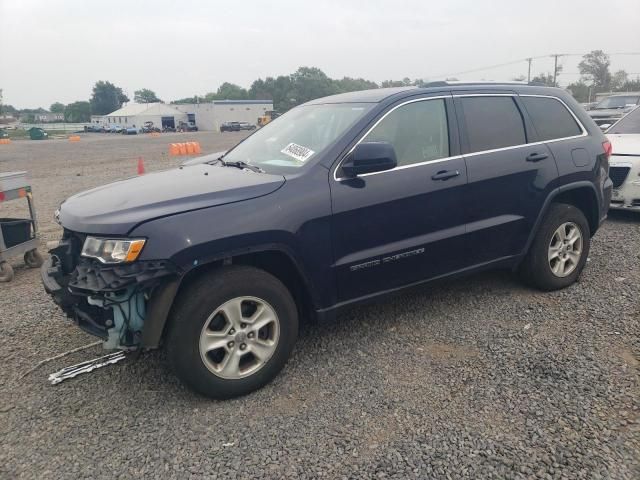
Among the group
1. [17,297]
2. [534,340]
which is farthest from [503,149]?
[17,297]

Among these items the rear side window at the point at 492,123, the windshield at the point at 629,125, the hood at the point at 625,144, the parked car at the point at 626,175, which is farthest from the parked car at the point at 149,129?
the rear side window at the point at 492,123

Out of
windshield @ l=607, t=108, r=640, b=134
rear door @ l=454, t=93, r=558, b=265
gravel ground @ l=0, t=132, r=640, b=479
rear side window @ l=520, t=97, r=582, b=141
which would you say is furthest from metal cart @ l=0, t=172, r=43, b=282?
windshield @ l=607, t=108, r=640, b=134

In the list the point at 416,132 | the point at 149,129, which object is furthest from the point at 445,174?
the point at 149,129

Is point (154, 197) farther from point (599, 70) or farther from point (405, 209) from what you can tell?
point (599, 70)

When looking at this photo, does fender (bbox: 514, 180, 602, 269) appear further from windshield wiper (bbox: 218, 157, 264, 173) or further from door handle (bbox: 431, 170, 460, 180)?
windshield wiper (bbox: 218, 157, 264, 173)

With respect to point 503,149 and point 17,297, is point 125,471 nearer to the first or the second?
point 17,297

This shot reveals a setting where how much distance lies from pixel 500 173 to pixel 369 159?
1345 mm

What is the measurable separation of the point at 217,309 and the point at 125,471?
0.93 m

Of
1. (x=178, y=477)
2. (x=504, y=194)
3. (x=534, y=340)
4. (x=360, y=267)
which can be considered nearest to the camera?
(x=178, y=477)

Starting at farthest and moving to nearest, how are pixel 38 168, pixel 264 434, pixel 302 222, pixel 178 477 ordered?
pixel 38 168, pixel 302 222, pixel 264 434, pixel 178 477

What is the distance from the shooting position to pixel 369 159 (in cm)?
321

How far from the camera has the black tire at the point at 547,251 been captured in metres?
4.33

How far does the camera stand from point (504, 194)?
402 cm

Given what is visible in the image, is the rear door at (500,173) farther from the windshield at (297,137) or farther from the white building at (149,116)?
the white building at (149,116)
